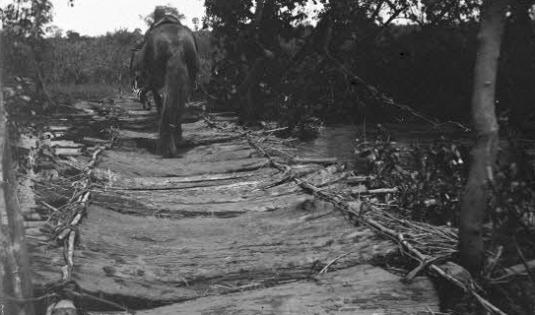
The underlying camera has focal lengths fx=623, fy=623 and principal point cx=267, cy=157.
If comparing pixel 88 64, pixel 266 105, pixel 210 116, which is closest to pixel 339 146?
pixel 266 105

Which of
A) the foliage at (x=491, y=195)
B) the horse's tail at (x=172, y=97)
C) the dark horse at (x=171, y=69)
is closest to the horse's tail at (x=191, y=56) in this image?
the dark horse at (x=171, y=69)

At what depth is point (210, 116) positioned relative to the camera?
10141 millimetres

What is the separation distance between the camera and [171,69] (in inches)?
258

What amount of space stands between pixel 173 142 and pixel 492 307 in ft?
15.3

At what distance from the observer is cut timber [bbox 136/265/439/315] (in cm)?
243

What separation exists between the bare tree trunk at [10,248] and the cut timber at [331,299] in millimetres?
596

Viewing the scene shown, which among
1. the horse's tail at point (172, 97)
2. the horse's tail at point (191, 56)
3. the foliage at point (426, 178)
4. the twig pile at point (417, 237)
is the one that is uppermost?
the horse's tail at point (191, 56)

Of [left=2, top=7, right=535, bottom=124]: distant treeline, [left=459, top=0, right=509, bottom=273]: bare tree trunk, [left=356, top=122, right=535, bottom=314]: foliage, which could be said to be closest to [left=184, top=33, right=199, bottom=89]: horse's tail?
[left=2, top=7, right=535, bottom=124]: distant treeline

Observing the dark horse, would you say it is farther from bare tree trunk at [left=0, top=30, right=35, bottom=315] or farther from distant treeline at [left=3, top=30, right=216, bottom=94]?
distant treeline at [left=3, top=30, right=216, bottom=94]

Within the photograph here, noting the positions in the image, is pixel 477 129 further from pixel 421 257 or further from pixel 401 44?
pixel 401 44

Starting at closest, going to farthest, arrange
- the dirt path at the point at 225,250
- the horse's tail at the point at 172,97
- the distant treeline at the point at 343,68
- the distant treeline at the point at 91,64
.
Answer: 1. the dirt path at the point at 225,250
2. the horse's tail at the point at 172,97
3. the distant treeline at the point at 343,68
4. the distant treeline at the point at 91,64

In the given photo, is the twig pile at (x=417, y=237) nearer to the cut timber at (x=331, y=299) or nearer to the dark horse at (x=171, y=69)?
the cut timber at (x=331, y=299)

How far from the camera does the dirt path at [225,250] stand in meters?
2.55

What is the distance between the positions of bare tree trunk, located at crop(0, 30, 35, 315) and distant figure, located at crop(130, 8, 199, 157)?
438 cm
